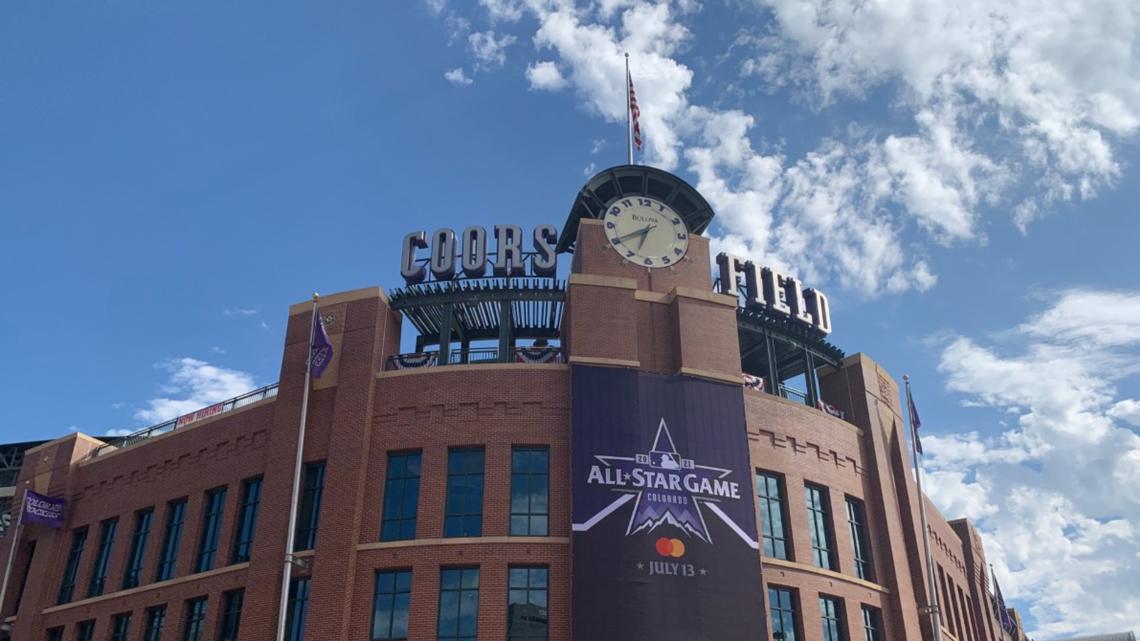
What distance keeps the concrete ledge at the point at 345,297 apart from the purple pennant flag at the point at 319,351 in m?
3.03

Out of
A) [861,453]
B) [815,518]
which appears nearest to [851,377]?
[861,453]

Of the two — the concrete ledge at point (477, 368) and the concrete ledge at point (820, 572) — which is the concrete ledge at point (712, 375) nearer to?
the concrete ledge at point (477, 368)

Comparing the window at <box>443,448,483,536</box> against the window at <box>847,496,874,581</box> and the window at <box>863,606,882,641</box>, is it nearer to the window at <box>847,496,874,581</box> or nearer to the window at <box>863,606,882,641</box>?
the window at <box>847,496,874,581</box>

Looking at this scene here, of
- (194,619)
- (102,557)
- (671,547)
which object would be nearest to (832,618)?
(671,547)

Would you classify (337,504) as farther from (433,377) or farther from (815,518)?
(815,518)

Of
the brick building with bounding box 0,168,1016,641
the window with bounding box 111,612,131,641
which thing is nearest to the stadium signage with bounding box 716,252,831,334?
the brick building with bounding box 0,168,1016,641

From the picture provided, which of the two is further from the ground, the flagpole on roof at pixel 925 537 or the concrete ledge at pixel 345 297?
the concrete ledge at pixel 345 297

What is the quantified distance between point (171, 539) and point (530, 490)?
1717 centimetres

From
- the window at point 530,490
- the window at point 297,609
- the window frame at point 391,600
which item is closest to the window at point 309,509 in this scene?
the window at point 297,609

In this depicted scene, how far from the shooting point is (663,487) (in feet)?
125

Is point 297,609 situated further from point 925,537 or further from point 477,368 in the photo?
point 925,537

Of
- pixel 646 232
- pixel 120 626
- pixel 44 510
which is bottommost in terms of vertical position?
pixel 120 626

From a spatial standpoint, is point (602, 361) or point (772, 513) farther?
point (772, 513)

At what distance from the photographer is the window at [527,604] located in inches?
1407
